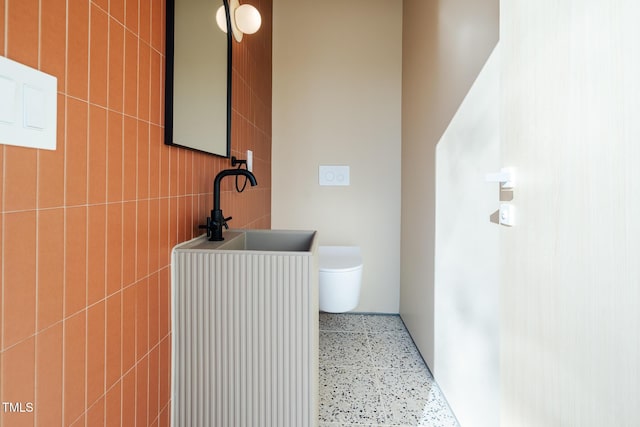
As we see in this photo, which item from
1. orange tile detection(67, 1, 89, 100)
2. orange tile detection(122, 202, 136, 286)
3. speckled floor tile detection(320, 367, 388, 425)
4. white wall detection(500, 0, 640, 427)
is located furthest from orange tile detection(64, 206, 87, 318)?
speckled floor tile detection(320, 367, 388, 425)

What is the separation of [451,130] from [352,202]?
1236 millimetres

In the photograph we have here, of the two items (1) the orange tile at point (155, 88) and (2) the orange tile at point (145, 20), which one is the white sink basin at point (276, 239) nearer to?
(1) the orange tile at point (155, 88)

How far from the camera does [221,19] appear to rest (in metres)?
1.43

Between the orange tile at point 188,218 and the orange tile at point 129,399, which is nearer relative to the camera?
the orange tile at point 129,399

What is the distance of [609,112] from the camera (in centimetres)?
64

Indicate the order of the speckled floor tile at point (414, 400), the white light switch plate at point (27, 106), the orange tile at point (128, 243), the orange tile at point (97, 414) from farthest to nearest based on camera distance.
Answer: the speckled floor tile at point (414, 400) < the orange tile at point (128, 243) < the orange tile at point (97, 414) < the white light switch plate at point (27, 106)

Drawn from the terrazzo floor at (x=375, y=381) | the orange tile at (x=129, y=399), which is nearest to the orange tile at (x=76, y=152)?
the orange tile at (x=129, y=399)

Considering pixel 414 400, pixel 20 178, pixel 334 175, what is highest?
pixel 334 175

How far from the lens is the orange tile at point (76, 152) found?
2.09 ft

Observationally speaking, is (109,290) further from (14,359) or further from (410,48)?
(410,48)

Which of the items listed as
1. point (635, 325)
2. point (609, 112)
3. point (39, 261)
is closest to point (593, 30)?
point (609, 112)

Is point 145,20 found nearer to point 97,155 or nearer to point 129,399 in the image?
point 97,155

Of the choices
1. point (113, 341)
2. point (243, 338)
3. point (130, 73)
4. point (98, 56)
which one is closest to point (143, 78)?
point (130, 73)

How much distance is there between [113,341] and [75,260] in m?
0.23
